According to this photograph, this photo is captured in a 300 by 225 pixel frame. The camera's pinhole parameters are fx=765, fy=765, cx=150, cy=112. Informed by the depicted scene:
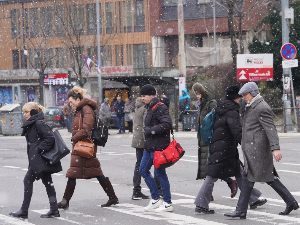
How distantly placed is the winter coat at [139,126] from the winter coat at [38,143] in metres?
2.00

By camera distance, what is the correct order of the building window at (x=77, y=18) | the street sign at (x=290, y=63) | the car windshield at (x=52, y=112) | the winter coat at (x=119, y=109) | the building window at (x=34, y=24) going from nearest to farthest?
the street sign at (x=290, y=63) < the winter coat at (x=119, y=109) < the car windshield at (x=52, y=112) < the building window at (x=77, y=18) < the building window at (x=34, y=24)

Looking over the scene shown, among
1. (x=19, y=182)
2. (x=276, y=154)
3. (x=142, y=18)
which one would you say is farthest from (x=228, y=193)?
(x=142, y=18)

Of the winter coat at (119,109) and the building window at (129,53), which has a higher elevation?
the building window at (129,53)

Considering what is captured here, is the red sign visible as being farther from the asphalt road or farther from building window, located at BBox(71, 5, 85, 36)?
building window, located at BBox(71, 5, 85, 36)

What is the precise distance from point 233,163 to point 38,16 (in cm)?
4512

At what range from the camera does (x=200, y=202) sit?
10148 millimetres

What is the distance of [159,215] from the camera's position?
10297 mm

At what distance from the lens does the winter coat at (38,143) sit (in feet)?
33.4

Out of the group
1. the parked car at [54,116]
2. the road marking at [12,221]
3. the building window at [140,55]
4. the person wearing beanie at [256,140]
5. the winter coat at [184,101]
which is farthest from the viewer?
A: the building window at [140,55]

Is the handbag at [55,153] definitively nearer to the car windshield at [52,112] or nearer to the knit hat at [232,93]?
the knit hat at [232,93]

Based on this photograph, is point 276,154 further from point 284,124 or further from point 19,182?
point 284,124

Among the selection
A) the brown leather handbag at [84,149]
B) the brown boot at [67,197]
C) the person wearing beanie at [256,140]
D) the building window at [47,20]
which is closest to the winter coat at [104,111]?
the building window at [47,20]

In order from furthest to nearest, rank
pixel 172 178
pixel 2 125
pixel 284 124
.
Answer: pixel 2 125 < pixel 284 124 < pixel 172 178

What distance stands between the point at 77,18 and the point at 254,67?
1981 cm
